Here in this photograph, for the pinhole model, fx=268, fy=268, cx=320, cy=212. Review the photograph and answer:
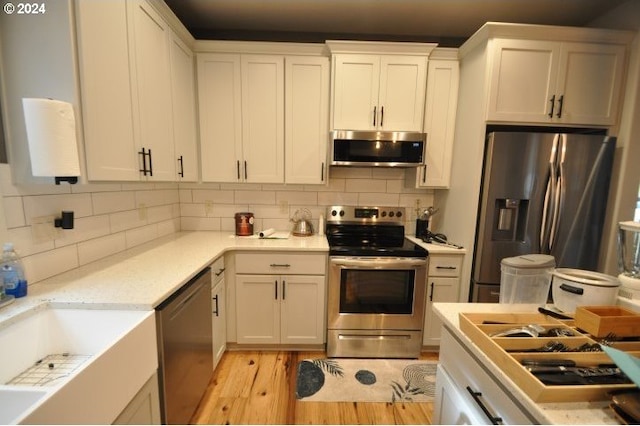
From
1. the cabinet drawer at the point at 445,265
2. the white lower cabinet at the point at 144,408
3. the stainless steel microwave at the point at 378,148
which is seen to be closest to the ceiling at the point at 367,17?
the stainless steel microwave at the point at 378,148

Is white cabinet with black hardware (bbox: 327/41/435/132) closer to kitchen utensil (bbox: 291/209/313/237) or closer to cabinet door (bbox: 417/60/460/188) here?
cabinet door (bbox: 417/60/460/188)

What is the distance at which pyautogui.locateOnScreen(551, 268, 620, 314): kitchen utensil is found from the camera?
0.98 m

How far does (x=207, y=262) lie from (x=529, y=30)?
2.72 metres

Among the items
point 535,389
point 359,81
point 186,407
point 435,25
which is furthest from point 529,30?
point 186,407

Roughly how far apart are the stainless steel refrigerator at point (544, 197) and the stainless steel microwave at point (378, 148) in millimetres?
507

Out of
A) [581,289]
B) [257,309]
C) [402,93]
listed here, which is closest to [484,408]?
[581,289]

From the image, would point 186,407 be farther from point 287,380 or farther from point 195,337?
point 287,380

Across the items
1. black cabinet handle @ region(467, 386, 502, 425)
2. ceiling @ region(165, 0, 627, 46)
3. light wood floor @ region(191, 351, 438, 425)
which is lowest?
light wood floor @ region(191, 351, 438, 425)

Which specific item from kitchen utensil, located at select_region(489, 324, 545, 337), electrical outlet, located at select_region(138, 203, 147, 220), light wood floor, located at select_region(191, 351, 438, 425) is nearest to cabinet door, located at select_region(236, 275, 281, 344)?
light wood floor, located at select_region(191, 351, 438, 425)

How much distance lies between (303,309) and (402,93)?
200cm

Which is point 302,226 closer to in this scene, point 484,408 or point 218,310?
point 218,310

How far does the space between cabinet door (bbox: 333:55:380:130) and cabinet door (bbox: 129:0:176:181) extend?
4.16ft

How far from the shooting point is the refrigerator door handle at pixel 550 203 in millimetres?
1913

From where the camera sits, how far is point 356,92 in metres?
2.28
